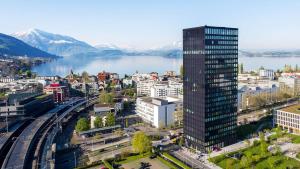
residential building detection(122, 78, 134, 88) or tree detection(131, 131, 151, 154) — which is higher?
residential building detection(122, 78, 134, 88)

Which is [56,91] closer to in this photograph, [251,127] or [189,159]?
[189,159]

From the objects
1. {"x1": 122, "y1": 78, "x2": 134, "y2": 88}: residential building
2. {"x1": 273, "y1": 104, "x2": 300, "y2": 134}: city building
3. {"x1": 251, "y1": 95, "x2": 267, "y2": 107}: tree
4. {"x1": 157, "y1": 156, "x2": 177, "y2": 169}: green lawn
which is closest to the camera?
{"x1": 157, "y1": 156, "x2": 177, "y2": 169}: green lawn

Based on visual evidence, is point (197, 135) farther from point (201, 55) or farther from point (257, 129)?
point (257, 129)

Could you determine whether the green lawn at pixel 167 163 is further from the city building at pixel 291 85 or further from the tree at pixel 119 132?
the city building at pixel 291 85

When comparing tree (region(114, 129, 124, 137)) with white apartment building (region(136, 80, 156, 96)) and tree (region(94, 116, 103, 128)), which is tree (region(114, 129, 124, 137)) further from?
white apartment building (region(136, 80, 156, 96))

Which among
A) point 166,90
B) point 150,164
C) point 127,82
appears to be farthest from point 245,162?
point 127,82

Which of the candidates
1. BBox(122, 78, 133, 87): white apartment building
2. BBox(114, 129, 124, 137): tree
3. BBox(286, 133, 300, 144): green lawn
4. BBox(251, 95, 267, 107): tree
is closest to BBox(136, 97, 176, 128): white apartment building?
BBox(114, 129, 124, 137): tree

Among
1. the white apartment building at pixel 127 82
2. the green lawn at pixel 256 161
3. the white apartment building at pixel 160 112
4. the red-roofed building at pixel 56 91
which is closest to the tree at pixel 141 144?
the green lawn at pixel 256 161

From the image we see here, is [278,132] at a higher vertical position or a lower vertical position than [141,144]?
lower
